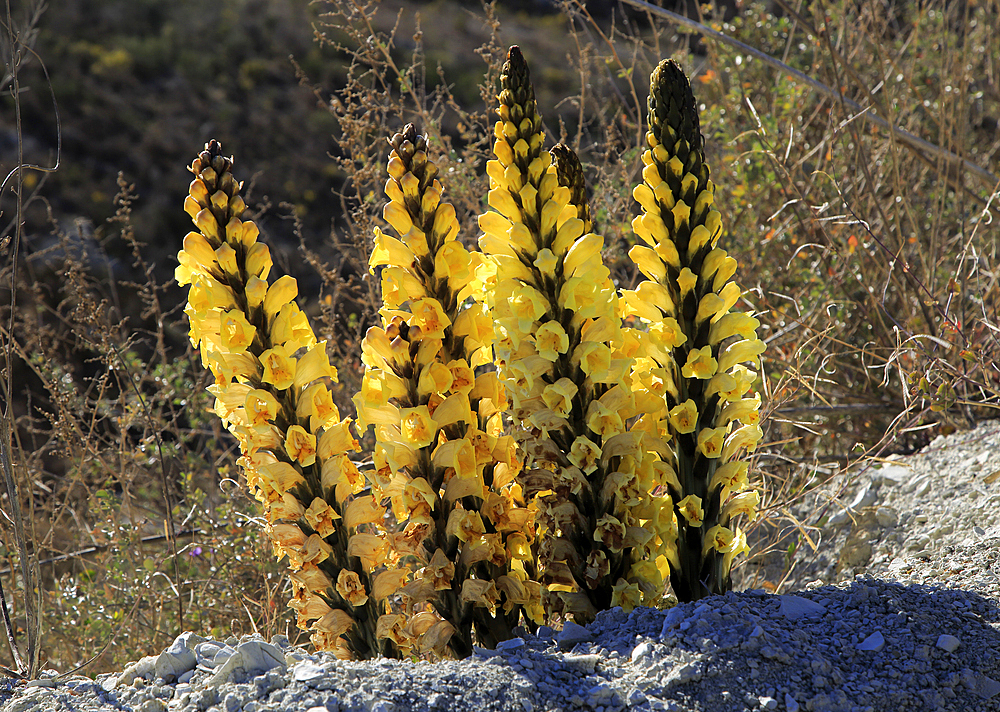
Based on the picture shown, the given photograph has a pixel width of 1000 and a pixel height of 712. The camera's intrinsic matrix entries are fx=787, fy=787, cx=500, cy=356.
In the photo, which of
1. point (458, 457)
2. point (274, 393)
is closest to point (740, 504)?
point (458, 457)

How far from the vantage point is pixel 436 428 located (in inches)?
62.0

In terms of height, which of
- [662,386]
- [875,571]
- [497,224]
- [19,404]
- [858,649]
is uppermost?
[497,224]

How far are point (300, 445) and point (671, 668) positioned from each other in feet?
2.82

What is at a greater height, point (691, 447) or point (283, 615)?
point (691, 447)

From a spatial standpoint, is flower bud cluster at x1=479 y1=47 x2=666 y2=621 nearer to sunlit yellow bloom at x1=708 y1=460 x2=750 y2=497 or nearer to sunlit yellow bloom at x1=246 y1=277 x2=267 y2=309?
sunlit yellow bloom at x1=708 y1=460 x2=750 y2=497

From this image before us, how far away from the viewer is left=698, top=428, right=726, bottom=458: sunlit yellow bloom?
5.61ft

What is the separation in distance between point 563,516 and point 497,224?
629 mm

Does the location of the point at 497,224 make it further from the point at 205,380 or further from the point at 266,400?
the point at 205,380

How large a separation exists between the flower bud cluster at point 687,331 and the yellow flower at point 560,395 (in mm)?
228

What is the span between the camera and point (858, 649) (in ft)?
5.36

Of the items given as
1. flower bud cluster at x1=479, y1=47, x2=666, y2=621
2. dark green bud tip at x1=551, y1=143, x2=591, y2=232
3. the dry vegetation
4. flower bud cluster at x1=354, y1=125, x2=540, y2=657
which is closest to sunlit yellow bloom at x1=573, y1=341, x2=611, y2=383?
flower bud cluster at x1=479, y1=47, x2=666, y2=621

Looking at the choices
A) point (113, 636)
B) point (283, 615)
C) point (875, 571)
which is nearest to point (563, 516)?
point (875, 571)

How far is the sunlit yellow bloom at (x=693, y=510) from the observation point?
1729 mm

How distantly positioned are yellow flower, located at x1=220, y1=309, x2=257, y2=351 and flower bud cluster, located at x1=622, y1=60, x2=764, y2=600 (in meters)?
0.80
